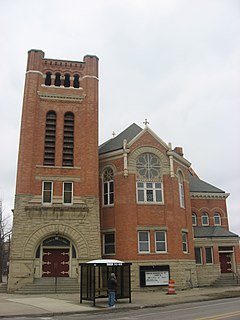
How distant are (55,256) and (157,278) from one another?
8008 mm

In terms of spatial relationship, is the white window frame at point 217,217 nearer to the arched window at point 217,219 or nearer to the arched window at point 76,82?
the arched window at point 217,219

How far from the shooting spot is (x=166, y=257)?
29109 millimetres

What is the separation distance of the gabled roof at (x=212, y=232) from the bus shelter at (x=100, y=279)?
1722cm

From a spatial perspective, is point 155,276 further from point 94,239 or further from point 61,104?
point 61,104

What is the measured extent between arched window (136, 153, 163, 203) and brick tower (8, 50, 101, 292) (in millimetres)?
3649

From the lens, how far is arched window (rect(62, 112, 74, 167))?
30.1 meters

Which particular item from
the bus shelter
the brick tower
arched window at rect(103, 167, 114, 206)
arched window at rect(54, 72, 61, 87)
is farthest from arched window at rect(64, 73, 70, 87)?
the bus shelter

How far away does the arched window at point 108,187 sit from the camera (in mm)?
30972

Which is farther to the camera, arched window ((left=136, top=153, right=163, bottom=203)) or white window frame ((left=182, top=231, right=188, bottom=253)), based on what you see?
white window frame ((left=182, top=231, right=188, bottom=253))

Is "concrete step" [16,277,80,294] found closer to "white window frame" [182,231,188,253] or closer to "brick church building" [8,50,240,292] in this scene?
Answer: "brick church building" [8,50,240,292]

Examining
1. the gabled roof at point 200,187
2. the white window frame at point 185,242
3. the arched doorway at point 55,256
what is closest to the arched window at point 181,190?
the white window frame at point 185,242

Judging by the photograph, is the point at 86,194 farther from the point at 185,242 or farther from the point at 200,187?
the point at 200,187

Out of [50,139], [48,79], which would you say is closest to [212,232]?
[50,139]

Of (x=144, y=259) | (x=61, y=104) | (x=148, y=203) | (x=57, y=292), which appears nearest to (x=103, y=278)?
(x=57, y=292)
